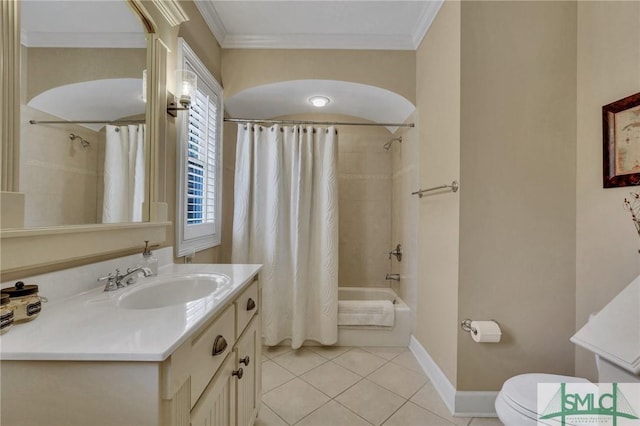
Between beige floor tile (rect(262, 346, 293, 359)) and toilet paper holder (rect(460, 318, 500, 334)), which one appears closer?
toilet paper holder (rect(460, 318, 500, 334))

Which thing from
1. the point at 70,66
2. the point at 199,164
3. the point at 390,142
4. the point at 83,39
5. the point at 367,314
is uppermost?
the point at 390,142

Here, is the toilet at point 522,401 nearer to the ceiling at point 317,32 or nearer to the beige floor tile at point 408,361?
the beige floor tile at point 408,361

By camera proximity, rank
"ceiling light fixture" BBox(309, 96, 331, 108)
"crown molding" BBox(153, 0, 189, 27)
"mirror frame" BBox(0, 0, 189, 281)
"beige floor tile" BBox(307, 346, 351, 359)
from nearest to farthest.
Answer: "mirror frame" BBox(0, 0, 189, 281) → "crown molding" BBox(153, 0, 189, 27) → "beige floor tile" BBox(307, 346, 351, 359) → "ceiling light fixture" BBox(309, 96, 331, 108)

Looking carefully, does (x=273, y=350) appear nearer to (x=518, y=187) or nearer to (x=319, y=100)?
(x=518, y=187)

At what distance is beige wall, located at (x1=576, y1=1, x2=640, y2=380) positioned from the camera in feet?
3.96

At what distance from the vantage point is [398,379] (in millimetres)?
1753

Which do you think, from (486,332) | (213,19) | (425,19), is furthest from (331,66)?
(486,332)

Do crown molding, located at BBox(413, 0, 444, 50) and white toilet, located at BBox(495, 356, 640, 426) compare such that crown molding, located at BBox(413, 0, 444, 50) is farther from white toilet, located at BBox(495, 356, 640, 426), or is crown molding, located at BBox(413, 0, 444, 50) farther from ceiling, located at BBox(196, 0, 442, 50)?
white toilet, located at BBox(495, 356, 640, 426)

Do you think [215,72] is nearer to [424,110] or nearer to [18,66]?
[18,66]

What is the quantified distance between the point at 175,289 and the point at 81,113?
764 millimetres

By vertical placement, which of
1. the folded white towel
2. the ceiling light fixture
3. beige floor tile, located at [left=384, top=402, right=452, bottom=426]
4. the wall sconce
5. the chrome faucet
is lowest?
beige floor tile, located at [left=384, top=402, right=452, bottom=426]

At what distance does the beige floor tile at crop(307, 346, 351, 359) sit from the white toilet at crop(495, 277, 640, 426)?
1.20 m

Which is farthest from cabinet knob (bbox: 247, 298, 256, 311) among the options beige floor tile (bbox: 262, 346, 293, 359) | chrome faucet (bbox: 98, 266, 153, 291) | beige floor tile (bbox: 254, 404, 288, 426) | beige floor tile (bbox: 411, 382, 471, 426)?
beige floor tile (bbox: 411, 382, 471, 426)

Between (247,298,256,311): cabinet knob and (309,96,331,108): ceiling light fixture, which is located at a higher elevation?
(309,96,331,108): ceiling light fixture
